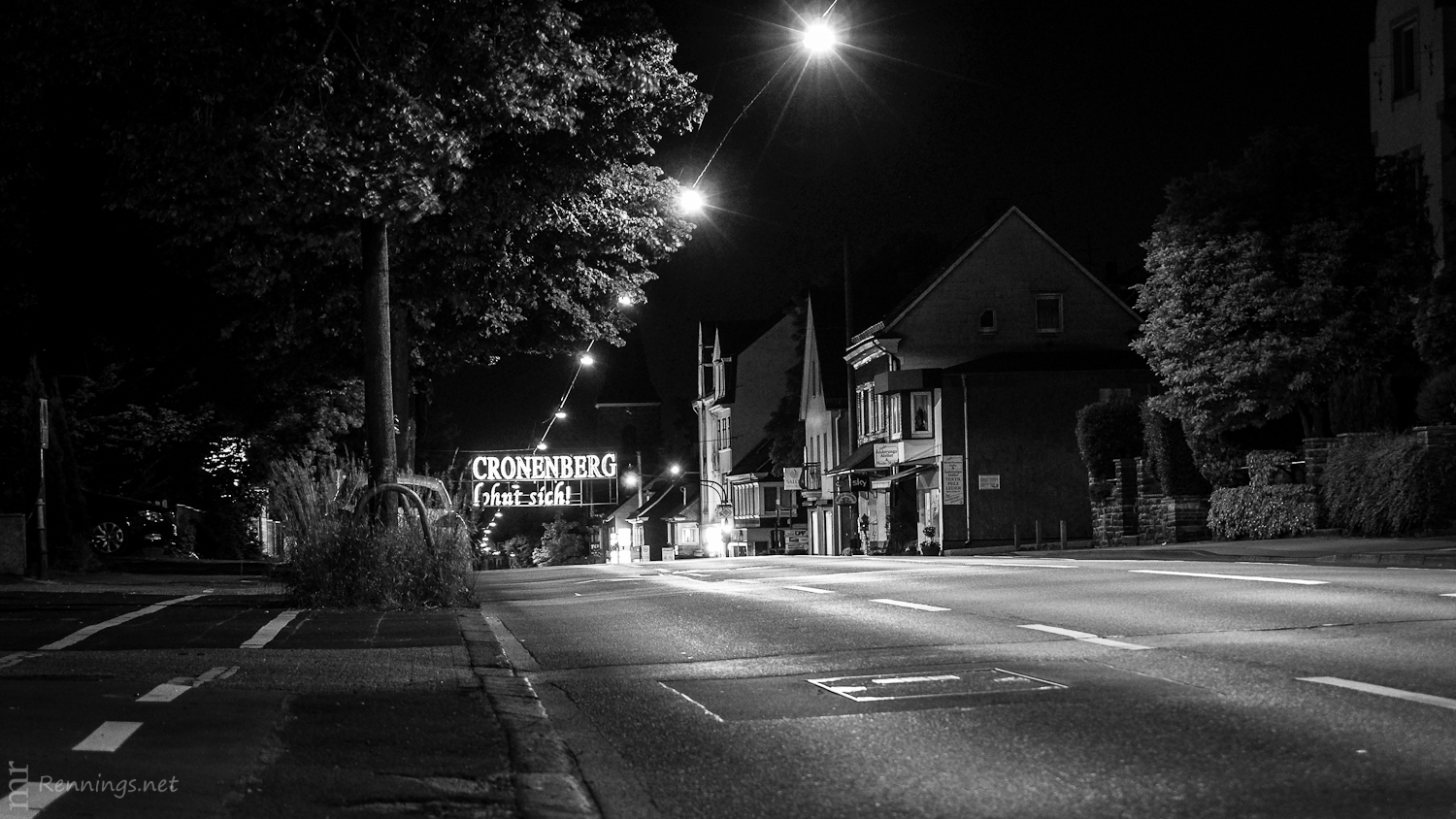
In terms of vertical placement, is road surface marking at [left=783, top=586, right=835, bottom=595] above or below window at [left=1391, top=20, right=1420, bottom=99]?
below

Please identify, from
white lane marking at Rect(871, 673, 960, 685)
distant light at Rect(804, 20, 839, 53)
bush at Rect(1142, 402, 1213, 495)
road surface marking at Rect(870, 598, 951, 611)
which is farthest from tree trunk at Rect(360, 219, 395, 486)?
bush at Rect(1142, 402, 1213, 495)

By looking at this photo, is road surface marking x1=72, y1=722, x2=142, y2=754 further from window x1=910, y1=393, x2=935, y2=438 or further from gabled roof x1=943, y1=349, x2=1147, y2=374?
window x1=910, y1=393, x2=935, y2=438

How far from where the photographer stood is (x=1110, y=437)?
142 feet

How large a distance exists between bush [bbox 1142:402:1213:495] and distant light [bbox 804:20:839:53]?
17645 millimetres

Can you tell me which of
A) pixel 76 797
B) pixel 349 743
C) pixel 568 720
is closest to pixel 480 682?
pixel 568 720

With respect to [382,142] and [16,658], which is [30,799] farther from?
[382,142]

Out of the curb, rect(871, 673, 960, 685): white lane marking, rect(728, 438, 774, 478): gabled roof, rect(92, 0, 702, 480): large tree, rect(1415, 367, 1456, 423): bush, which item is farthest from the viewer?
rect(728, 438, 774, 478): gabled roof

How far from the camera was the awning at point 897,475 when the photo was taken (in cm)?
5950

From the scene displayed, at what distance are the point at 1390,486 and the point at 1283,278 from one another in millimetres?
9454

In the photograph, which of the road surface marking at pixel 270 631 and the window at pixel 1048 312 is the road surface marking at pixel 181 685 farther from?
the window at pixel 1048 312

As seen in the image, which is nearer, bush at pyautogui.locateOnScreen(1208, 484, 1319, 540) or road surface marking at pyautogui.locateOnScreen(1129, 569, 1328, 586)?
road surface marking at pyautogui.locateOnScreen(1129, 569, 1328, 586)

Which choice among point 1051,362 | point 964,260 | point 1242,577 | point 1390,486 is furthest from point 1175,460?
point 964,260

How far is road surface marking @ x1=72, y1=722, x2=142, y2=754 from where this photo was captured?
635 cm

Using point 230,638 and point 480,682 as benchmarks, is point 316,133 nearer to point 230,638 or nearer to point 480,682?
point 230,638
